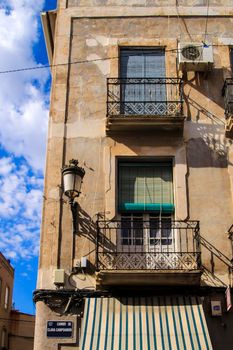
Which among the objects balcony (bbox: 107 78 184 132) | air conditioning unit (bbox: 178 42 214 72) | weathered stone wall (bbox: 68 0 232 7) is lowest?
balcony (bbox: 107 78 184 132)

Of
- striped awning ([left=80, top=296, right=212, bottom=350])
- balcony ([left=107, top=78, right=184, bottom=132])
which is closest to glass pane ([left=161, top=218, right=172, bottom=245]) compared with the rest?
striped awning ([left=80, top=296, right=212, bottom=350])

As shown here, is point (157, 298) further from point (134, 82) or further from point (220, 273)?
point (134, 82)

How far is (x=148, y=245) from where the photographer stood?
409 inches

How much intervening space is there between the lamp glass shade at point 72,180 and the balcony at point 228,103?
3536 millimetres

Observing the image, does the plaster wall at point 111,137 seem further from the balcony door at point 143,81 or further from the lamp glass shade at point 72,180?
the lamp glass shade at point 72,180

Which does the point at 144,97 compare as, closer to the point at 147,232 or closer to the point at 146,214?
the point at 146,214

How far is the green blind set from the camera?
427 inches

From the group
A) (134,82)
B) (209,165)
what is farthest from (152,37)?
(209,165)

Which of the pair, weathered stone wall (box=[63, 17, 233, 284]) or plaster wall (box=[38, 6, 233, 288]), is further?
weathered stone wall (box=[63, 17, 233, 284])

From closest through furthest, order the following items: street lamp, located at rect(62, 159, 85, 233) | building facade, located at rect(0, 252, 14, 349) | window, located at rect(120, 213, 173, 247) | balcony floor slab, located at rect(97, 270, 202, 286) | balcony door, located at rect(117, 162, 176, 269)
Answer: balcony floor slab, located at rect(97, 270, 202, 286) → street lamp, located at rect(62, 159, 85, 233) → balcony door, located at rect(117, 162, 176, 269) → window, located at rect(120, 213, 173, 247) → building facade, located at rect(0, 252, 14, 349)

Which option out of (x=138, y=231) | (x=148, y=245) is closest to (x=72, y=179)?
(x=138, y=231)

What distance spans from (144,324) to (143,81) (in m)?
5.74

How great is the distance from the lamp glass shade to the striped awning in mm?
2015

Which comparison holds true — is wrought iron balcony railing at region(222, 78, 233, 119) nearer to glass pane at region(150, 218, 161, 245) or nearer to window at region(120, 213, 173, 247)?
window at region(120, 213, 173, 247)
